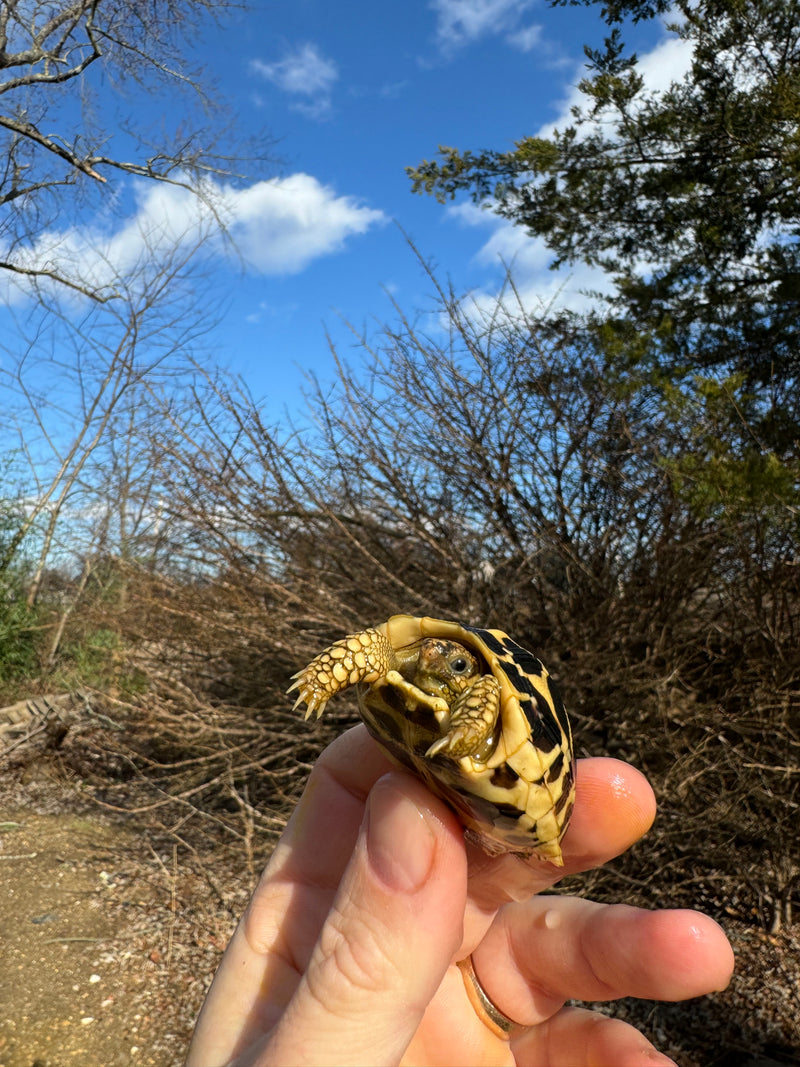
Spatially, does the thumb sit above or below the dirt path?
above

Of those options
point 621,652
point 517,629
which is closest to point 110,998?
point 517,629

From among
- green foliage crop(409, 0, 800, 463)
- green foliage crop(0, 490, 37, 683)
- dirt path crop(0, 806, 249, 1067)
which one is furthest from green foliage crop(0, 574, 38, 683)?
green foliage crop(409, 0, 800, 463)

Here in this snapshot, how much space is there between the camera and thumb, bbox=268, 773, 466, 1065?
1.32 meters

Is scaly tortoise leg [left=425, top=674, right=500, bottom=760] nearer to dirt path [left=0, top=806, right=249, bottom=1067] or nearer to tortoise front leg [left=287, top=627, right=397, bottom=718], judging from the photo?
tortoise front leg [left=287, top=627, right=397, bottom=718]

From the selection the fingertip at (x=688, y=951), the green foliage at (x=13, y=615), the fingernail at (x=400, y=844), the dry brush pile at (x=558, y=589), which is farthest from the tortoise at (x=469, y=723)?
the green foliage at (x=13, y=615)

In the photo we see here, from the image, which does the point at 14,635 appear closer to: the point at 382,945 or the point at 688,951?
the point at 382,945

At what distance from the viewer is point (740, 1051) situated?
378 cm

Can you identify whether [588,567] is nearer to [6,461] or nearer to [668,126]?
[668,126]

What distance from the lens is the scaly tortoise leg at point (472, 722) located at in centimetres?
155

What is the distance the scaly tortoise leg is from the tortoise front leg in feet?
0.68

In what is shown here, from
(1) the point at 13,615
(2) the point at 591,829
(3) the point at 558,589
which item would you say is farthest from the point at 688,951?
(1) the point at 13,615

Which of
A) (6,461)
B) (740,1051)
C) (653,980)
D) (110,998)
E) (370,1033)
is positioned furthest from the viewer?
(6,461)

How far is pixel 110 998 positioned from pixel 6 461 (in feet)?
22.9

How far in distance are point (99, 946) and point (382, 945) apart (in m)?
3.95
